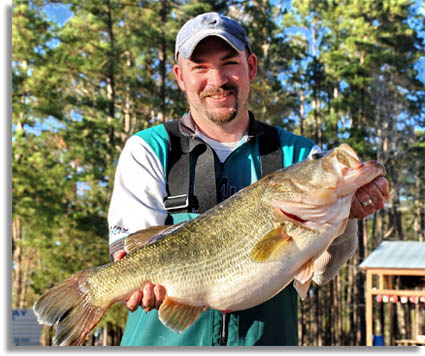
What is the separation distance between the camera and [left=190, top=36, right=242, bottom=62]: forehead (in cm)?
231

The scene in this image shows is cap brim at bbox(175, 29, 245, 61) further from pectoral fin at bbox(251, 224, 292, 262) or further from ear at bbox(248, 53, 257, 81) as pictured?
pectoral fin at bbox(251, 224, 292, 262)

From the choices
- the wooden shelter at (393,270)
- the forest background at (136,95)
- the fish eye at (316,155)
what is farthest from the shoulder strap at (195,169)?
the forest background at (136,95)

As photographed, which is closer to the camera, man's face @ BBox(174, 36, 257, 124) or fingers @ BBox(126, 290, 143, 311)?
fingers @ BBox(126, 290, 143, 311)

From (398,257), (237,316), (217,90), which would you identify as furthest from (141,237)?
(398,257)

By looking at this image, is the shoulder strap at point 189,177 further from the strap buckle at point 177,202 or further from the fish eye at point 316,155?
the fish eye at point 316,155

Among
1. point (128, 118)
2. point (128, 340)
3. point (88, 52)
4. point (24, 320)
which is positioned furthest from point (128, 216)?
point (128, 118)

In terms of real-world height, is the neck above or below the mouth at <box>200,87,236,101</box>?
below

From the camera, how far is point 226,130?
232cm

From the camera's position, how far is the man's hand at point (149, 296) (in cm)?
187

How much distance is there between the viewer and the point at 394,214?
12883 millimetres

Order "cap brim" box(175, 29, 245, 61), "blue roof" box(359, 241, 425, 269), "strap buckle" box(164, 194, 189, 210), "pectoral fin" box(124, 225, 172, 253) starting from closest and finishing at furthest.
A: "pectoral fin" box(124, 225, 172, 253)
"strap buckle" box(164, 194, 189, 210)
"cap brim" box(175, 29, 245, 61)
"blue roof" box(359, 241, 425, 269)

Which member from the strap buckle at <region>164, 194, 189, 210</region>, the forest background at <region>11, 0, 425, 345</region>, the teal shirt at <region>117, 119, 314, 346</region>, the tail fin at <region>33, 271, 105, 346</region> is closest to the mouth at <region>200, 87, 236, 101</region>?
the teal shirt at <region>117, 119, 314, 346</region>

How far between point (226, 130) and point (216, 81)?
0.20m

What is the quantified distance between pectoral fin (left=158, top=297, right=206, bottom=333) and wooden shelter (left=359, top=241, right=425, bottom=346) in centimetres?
531
